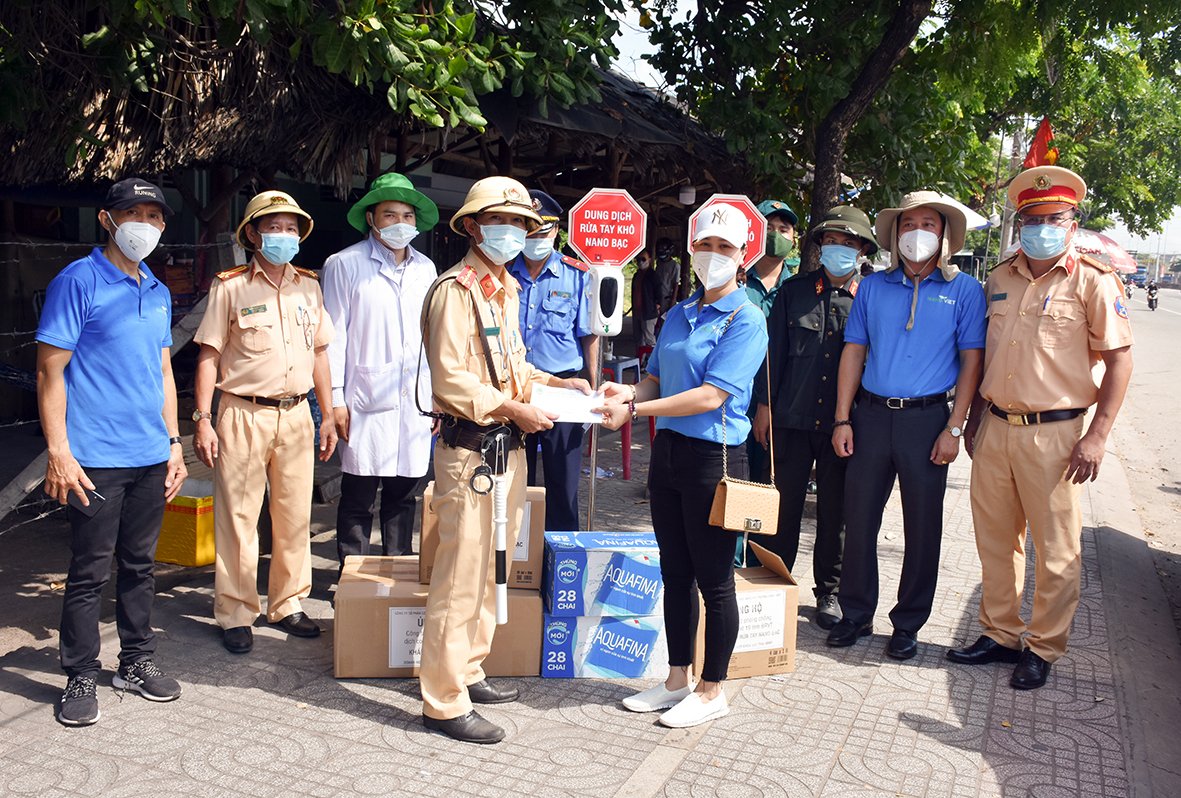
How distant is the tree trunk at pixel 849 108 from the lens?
8.31 meters

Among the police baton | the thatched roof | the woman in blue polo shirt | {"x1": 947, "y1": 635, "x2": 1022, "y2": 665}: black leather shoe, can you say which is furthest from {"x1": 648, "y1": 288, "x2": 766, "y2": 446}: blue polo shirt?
the thatched roof

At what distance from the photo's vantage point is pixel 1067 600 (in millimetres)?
4812

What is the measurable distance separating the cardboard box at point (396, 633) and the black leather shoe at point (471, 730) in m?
0.56

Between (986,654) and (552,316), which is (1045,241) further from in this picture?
(552,316)

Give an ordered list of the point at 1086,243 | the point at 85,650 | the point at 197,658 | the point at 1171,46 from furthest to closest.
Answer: the point at 1086,243 → the point at 1171,46 → the point at 197,658 → the point at 85,650

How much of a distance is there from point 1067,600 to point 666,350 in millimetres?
2193

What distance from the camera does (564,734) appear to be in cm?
417

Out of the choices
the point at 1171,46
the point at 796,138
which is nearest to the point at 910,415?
the point at 1171,46

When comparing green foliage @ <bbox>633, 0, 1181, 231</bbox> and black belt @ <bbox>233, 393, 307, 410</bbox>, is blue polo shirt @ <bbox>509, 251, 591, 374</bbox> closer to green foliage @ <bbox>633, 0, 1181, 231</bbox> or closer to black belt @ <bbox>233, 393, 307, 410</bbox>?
black belt @ <bbox>233, 393, 307, 410</bbox>

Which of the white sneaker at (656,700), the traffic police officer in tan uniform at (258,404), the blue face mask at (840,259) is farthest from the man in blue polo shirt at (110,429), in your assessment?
the blue face mask at (840,259)

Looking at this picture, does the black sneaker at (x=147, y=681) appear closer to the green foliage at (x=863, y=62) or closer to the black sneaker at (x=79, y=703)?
the black sneaker at (x=79, y=703)

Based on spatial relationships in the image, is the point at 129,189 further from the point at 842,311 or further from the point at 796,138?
the point at 796,138

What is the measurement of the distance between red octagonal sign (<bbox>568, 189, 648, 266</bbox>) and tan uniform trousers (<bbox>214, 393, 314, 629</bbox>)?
2.25 meters

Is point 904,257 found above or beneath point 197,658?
above
